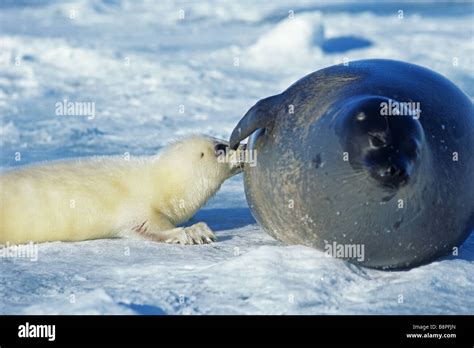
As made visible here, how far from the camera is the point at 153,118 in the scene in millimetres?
6719

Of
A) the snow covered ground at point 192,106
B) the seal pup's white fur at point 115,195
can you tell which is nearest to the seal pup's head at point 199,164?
the seal pup's white fur at point 115,195

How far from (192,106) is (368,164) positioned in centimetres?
452

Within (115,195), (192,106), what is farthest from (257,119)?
(192,106)

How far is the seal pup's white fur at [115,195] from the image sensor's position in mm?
3744

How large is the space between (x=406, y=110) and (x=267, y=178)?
67 cm

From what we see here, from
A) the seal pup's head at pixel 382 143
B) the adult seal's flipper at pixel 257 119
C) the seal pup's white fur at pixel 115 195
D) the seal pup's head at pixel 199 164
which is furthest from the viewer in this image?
the seal pup's head at pixel 199 164

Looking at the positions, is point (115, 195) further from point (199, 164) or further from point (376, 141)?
point (376, 141)

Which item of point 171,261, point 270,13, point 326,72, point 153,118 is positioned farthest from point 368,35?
point 171,261

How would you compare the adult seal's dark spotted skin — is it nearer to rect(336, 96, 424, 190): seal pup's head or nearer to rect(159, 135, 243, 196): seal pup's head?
rect(336, 96, 424, 190): seal pup's head

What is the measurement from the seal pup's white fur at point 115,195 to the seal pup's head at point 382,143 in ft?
3.58

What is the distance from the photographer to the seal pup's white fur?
3744 millimetres

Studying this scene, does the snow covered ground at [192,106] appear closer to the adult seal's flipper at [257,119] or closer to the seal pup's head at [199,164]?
the seal pup's head at [199,164]

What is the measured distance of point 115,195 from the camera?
12.8 ft

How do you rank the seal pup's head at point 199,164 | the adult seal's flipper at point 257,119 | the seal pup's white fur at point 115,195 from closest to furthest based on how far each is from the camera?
the adult seal's flipper at point 257,119 → the seal pup's white fur at point 115,195 → the seal pup's head at point 199,164
